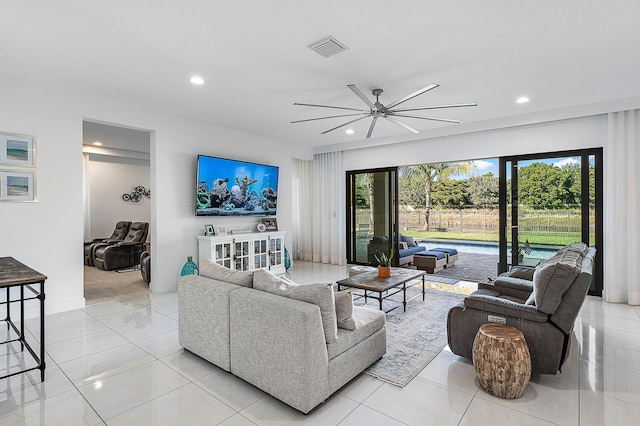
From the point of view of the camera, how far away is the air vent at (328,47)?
113 inches

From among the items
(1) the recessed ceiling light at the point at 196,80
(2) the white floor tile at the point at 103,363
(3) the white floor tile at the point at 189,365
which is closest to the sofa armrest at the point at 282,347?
(3) the white floor tile at the point at 189,365

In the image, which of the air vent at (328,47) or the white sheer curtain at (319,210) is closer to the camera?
the air vent at (328,47)

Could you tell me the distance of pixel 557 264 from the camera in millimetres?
2393

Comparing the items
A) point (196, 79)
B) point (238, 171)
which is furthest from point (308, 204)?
point (196, 79)

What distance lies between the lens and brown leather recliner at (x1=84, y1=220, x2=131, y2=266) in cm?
735

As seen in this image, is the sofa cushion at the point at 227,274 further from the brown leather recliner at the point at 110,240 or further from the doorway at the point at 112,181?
the brown leather recliner at the point at 110,240

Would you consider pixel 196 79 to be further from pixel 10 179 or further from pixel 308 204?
pixel 308 204

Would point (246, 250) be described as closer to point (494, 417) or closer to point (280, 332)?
point (280, 332)

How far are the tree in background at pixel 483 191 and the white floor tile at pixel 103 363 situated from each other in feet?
34.6

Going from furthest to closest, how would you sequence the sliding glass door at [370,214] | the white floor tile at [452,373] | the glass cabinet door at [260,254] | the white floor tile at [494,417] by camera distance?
the sliding glass door at [370,214] → the glass cabinet door at [260,254] → the white floor tile at [452,373] → the white floor tile at [494,417]

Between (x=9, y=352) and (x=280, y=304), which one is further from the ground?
(x=280, y=304)

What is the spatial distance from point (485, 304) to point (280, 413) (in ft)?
5.72

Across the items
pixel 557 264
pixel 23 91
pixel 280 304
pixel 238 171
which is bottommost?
pixel 280 304

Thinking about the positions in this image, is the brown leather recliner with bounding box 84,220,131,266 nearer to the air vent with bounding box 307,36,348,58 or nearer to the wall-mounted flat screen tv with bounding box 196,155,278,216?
the wall-mounted flat screen tv with bounding box 196,155,278,216
